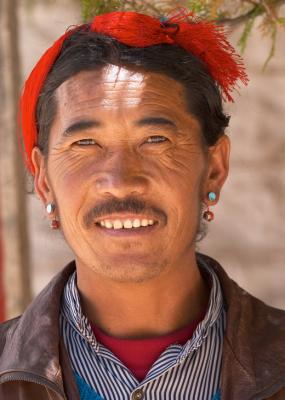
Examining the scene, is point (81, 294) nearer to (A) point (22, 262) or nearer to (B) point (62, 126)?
(B) point (62, 126)

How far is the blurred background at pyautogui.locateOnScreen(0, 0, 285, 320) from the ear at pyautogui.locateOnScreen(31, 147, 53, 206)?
1722 mm

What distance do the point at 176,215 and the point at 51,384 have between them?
0.56 metres

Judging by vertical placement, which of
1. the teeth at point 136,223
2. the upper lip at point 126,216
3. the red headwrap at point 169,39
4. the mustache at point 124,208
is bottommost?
the teeth at point 136,223

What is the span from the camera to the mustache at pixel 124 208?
7.87 ft

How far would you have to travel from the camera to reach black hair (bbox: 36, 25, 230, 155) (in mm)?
2520

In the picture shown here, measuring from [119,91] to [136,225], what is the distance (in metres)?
0.37

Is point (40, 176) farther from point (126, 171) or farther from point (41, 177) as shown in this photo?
point (126, 171)

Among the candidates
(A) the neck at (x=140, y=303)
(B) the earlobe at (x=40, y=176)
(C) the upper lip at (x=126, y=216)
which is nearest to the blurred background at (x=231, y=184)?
(B) the earlobe at (x=40, y=176)

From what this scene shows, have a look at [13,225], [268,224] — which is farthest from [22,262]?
[268,224]

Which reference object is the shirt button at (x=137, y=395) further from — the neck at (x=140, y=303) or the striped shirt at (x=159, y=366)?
the neck at (x=140, y=303)

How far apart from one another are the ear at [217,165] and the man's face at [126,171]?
0.34 feet

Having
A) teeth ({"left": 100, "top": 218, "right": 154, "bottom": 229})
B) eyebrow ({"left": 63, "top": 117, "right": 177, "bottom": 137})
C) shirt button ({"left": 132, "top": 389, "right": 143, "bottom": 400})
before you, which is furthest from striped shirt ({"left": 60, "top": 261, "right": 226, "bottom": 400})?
eyebrow ({"left": 63, "top": 117, "right": 177, "bottom": 137})

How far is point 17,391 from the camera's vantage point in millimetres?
2439

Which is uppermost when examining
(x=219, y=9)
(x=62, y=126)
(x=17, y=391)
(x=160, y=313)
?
(x=219, y=9)
